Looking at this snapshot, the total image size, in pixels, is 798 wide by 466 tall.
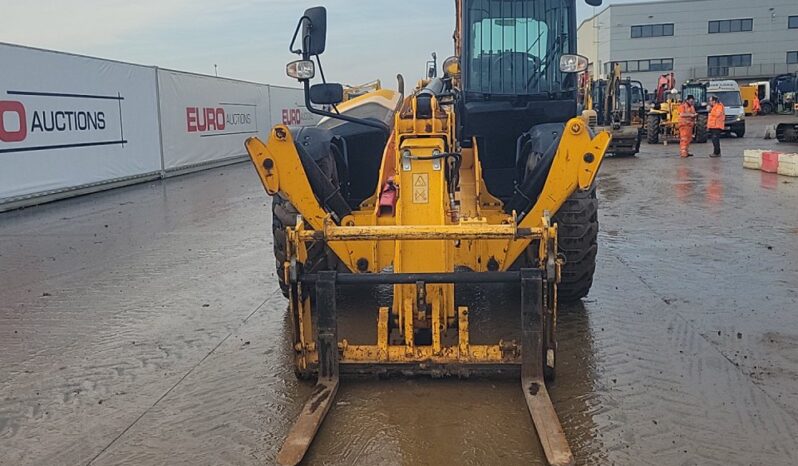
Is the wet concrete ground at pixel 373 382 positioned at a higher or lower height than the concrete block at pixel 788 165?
lower

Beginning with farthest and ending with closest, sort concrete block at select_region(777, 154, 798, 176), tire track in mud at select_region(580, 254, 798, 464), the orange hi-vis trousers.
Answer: the orange hi-vis trousers
concrete block at select_region(777, 154, 798, 176)
tire track in mud at select_region(580, 254, 798, 464)

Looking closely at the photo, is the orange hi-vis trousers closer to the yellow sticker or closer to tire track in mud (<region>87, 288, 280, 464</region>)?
tire track in mud (<region>87, 288, 280, 464</region>)

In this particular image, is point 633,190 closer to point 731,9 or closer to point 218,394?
point 218,394

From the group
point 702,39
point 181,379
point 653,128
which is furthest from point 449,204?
point 702,39

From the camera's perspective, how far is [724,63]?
199 ft

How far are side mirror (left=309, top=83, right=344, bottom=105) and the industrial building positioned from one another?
5798 cm

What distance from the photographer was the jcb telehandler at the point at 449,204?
416cm

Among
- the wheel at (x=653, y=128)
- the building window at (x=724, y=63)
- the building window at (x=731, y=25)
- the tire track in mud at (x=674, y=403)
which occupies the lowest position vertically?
the tire track in mud at (x=674, y=403)

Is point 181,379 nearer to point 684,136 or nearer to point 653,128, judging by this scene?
point 684,136

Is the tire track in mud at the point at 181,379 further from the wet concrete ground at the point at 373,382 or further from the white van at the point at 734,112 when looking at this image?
the white van at the point at 734,112

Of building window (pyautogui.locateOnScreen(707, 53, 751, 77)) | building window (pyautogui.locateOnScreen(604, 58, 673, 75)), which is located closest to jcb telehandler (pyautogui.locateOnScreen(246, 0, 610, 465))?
building window (pyautogui.locateOnScreen(604, 58, 673, 75))

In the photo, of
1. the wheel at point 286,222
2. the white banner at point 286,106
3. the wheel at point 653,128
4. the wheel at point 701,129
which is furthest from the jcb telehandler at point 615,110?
the wheel at point 286,222

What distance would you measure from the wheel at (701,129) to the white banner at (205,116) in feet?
52.6

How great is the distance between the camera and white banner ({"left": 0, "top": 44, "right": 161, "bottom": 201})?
13156 millimetres
